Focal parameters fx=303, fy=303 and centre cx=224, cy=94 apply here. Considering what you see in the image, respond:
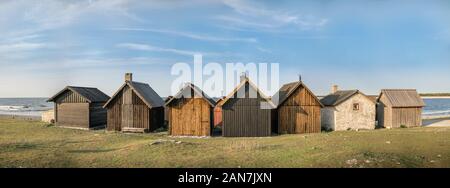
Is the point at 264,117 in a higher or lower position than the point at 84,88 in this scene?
lower

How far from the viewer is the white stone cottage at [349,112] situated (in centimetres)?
3519

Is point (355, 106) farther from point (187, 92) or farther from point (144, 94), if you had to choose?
point (144, 94)

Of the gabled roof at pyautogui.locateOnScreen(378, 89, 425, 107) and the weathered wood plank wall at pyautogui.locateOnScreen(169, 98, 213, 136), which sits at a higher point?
the gabled roof at pyautogui.locateOnScreen(378, 89, 425, 107)

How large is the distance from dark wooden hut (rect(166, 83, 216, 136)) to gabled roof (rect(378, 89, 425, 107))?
24127mm

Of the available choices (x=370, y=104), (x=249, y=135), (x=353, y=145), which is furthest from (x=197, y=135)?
(x=370, y=104)

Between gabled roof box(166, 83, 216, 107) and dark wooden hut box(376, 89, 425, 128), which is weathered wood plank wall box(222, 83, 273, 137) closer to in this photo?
gabled roof box(166, 83, 216, 107)

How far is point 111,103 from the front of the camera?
3553cm

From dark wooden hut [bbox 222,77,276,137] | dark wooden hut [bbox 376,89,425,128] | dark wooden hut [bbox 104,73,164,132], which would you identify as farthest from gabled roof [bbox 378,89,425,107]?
dark wooden hut [bbox 104,73,164,132]

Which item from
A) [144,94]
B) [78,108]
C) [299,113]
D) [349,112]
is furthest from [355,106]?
[78,108]

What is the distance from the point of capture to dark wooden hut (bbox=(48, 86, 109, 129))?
124ft

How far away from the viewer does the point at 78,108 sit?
38.2 m

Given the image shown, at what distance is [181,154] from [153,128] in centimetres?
1741

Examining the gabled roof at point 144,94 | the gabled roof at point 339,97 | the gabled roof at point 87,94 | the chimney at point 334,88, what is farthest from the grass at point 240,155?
the chimney at point 334,88
